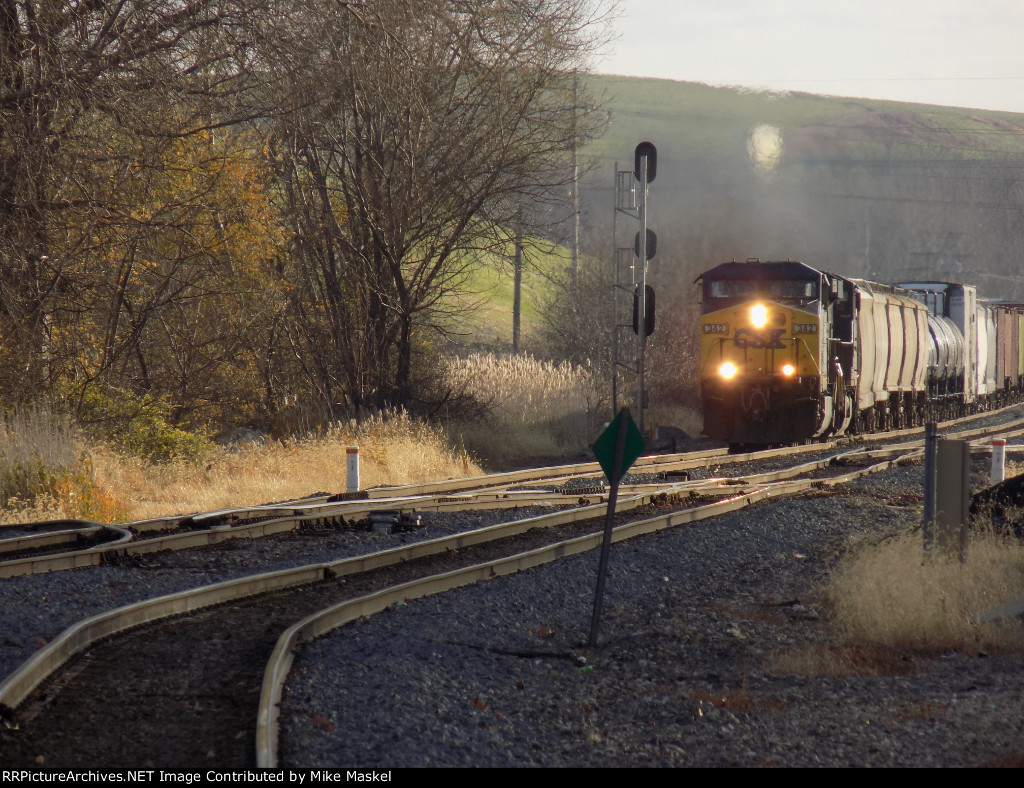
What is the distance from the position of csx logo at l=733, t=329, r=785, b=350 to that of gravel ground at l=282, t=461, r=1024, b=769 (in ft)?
36.8

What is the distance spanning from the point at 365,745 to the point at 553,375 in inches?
827

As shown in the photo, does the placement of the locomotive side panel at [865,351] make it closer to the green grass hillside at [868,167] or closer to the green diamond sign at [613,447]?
the green diamond sign at [613,447]

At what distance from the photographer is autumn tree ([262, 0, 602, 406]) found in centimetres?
1836

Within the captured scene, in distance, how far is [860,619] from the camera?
6.85 m

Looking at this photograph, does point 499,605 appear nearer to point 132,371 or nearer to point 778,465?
point 778,465

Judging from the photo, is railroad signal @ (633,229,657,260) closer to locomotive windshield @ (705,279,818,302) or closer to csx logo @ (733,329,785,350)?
locomotive windshield @ (705,279,818,302)

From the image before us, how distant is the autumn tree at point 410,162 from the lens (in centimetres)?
1836

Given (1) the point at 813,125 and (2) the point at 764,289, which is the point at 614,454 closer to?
(2) the point at 764,289

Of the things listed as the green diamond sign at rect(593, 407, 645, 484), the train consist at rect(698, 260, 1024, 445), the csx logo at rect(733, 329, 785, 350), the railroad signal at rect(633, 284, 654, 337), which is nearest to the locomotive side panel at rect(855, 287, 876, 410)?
the train consist at rect(698, 260, 1024, 445)

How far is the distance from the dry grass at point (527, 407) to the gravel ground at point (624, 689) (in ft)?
37.5

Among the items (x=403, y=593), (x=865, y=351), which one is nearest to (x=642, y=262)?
(x=865, y=351)

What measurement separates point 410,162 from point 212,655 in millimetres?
13668
